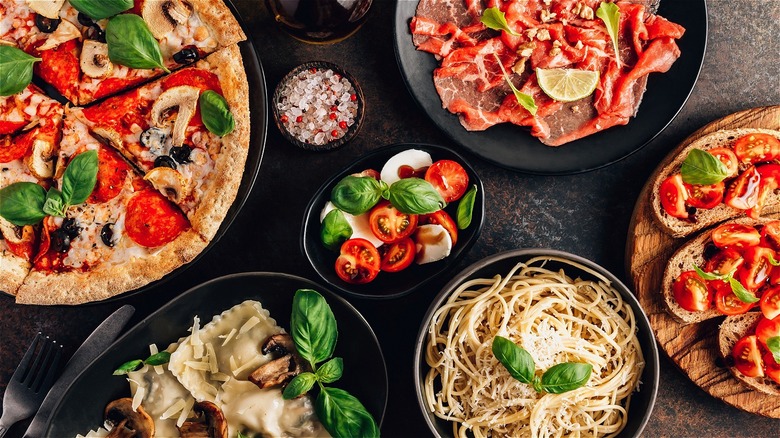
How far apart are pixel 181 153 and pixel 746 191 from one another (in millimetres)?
3568

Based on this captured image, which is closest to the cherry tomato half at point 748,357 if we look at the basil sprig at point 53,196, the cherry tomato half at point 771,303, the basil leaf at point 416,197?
the cherry tomato half at point 771,303

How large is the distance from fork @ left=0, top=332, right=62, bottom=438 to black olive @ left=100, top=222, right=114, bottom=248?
818 millimetres

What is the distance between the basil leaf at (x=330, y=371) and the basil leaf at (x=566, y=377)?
1.18 metres

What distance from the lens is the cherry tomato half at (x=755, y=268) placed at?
405 centimetres

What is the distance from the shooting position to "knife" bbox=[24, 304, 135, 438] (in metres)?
4.21

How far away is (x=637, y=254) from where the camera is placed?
14.1 feet

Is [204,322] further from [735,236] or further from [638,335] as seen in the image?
[735,236]

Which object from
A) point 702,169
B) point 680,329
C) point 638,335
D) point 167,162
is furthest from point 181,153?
point 680,329

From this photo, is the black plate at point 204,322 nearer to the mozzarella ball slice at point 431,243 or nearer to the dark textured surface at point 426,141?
the dark textured surface at point 426,141

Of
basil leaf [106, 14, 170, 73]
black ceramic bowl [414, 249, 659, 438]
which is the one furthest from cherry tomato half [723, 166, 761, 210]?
basil leaf [106, 14, 170, 73]

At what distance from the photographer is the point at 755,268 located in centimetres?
406

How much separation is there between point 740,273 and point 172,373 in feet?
11.9

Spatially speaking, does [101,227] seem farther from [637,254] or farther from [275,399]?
[637,254]

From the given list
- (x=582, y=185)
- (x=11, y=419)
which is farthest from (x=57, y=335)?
(x=582, y=185)
